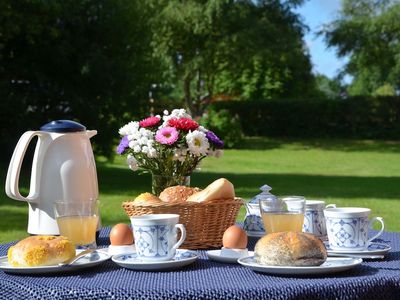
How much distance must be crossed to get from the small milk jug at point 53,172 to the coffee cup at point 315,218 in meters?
0.76

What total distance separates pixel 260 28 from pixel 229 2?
1.51 m

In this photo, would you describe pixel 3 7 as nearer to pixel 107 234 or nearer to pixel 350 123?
pixel 107 234

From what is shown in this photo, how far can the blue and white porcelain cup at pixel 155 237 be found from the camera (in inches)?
88.0

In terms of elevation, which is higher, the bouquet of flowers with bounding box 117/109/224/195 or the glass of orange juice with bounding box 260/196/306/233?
the bouquet of flowers with bounding box 117/109/224/195

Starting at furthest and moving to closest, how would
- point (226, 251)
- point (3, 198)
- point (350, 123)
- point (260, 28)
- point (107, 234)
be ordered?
point (350, 123) < point (260, 28) < point (3, 198) < point (107, 234) < point (226, 251)

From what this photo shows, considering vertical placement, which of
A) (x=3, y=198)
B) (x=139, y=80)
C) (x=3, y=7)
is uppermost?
(x=3, y=7)

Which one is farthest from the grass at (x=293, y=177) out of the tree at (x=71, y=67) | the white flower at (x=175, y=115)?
Answer: the white flower at (x=175, y=115)

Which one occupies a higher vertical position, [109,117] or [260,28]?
[260,28]

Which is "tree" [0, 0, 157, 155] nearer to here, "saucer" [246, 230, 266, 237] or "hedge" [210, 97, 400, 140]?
"saucer" [246, 230, 266, 237]

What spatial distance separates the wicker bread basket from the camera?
250 centimetres

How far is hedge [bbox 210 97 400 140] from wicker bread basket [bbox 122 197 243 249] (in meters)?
27.7

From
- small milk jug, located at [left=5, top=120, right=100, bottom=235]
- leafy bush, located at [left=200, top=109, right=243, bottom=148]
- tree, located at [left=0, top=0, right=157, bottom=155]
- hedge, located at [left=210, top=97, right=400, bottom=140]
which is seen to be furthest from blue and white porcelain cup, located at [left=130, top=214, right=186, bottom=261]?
hedge, located at [left=210, top=97, right=400, bottom=140]

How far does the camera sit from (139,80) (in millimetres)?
14492

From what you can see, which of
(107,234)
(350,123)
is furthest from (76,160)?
(350,123)
